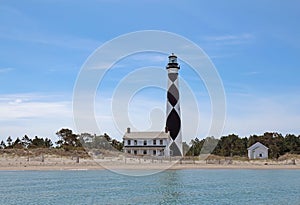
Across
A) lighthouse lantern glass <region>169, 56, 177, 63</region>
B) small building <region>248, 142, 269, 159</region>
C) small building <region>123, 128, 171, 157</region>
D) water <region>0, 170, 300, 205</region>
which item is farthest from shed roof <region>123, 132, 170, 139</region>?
water <region>0, 170, 300, 205</region>

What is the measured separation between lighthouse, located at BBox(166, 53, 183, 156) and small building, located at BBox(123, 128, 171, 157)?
1046 mm

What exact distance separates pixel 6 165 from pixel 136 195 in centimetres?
2616

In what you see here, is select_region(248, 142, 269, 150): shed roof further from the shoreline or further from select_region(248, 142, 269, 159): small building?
the shoreline

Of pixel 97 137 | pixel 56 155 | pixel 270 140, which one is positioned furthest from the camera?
pixel 97 137

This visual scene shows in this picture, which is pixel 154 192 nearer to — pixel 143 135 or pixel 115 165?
pixel 115 165

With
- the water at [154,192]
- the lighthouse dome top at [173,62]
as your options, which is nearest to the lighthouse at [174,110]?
the lighthouse dome top at [173,62]

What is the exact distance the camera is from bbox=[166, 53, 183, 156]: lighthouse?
194ft

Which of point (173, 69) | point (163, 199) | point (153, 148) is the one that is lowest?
point (163, 199)

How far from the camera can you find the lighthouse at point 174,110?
59.2 m

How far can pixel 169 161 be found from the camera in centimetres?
5634

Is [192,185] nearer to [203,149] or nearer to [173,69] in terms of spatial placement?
[173,69]

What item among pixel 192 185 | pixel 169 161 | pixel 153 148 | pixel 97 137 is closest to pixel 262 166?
pixel 169 161

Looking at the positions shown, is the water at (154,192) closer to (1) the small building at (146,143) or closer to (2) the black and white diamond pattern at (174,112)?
(2) the black and white diamond pattern at (174,112)

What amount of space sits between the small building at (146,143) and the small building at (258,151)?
11.8m
